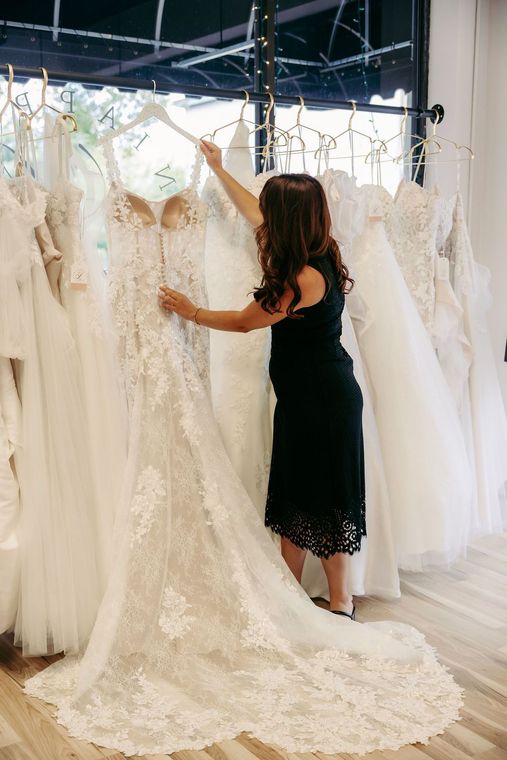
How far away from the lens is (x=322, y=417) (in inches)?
109

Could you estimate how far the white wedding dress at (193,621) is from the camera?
225cm

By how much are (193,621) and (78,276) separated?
111 centimetres

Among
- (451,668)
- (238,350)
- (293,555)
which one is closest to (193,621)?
(293,555)

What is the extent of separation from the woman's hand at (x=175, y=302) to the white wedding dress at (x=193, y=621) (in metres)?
0.03

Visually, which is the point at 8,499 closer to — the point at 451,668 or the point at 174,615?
the point at 174,615

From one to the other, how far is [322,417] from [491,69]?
2595 mm

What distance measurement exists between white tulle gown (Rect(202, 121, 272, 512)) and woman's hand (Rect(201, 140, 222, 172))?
0.19 metres

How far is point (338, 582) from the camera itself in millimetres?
2916

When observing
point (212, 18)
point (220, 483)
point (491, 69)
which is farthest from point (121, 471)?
point (491, 69)

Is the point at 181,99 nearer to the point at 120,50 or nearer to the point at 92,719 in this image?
the point at 120,50

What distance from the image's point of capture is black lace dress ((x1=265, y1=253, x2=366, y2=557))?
9.06 feet

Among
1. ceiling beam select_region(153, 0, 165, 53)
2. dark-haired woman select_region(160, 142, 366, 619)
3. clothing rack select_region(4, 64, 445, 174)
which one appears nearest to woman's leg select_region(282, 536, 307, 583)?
dark-haired woman select_region(160, 142, 366, 619)

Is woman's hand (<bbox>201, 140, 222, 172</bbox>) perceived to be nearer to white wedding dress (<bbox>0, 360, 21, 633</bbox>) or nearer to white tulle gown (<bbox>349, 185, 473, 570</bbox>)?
white tulle gown (<bbox>349, 185, 473, 570</bbox>)

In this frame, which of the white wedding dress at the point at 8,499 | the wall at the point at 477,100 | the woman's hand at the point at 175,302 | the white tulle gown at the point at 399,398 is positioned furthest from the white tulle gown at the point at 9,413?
the wall at the point at 477,100
